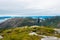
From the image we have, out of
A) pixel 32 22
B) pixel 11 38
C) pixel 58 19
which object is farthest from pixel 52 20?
pixel 11 38

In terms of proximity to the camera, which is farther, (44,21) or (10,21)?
(44,21)

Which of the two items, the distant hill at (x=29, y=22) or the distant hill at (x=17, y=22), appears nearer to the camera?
the distant hill at (x=17, y=22)

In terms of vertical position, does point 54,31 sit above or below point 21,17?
below

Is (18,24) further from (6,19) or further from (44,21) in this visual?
(44,21)

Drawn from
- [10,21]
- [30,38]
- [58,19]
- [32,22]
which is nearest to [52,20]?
[58,19]

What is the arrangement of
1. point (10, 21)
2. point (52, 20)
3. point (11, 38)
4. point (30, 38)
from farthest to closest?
point (52, 20)
point (10, 21)
point (30, 38)
point (11, 38)

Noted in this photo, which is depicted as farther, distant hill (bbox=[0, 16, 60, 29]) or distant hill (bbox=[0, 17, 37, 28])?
distant hill (bbox=[0, 16, 60, 29])

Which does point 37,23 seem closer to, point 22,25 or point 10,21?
point 22,25

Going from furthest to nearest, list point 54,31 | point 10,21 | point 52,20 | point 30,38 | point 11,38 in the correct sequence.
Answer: point 52,20 → point 10,21 → point 54,31 → point 30,38 → point 11,38

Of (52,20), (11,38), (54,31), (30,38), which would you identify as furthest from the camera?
(52,20)
